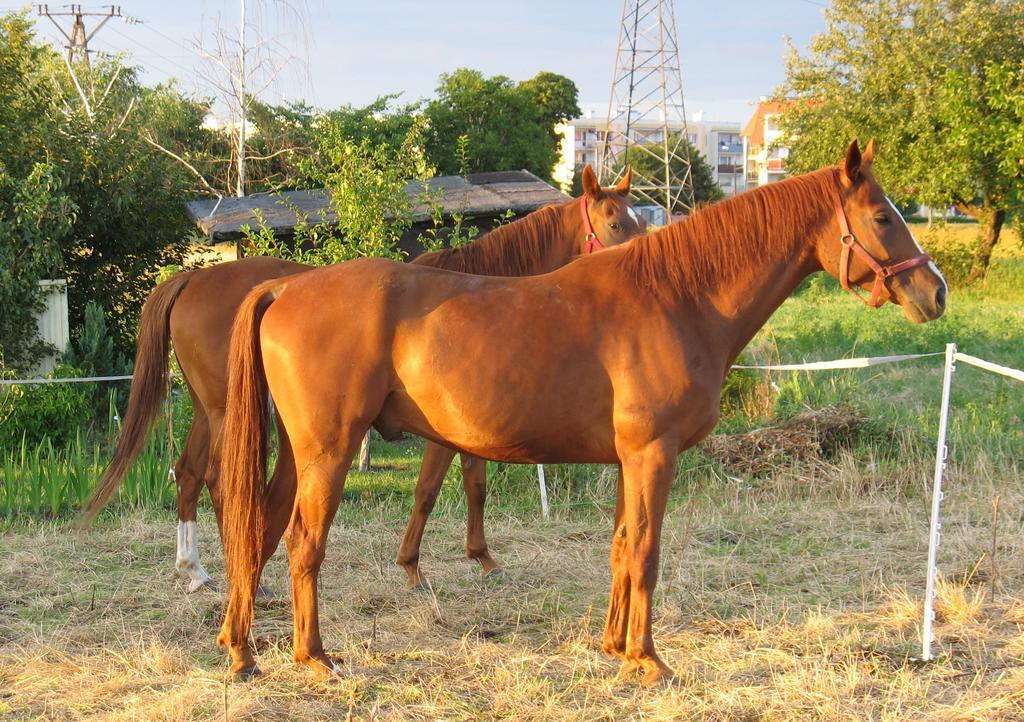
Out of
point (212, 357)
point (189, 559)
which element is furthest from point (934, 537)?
point (189, 559)

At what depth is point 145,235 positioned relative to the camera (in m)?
10.8

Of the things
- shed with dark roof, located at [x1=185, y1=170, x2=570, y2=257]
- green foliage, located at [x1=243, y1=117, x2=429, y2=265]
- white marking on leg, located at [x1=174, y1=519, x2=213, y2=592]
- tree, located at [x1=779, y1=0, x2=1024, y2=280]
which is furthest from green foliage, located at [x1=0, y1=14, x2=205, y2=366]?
tree, located at [x1=779, y1=0, x2=1024, y2=280]

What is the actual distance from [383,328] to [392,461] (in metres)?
4.67

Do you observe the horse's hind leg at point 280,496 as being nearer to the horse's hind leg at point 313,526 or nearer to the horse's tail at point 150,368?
the horse's hind leg at point 313,526

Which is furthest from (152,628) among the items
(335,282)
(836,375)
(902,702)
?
(836,375)

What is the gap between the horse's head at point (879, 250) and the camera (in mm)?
3545

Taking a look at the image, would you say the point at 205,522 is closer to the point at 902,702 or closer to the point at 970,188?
the point at 902,702

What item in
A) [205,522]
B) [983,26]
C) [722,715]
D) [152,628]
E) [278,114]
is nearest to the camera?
[722,715]

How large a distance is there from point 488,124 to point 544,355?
1117 inches

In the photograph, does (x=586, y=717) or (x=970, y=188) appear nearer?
(x=586, y=717)

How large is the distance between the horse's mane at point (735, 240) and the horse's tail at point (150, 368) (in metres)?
2.56

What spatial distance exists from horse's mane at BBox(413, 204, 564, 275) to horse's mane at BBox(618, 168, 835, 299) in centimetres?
128

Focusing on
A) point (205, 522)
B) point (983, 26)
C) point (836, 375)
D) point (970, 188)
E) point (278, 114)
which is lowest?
point (205, 522)

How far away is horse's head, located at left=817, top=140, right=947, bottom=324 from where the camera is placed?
140 inches
